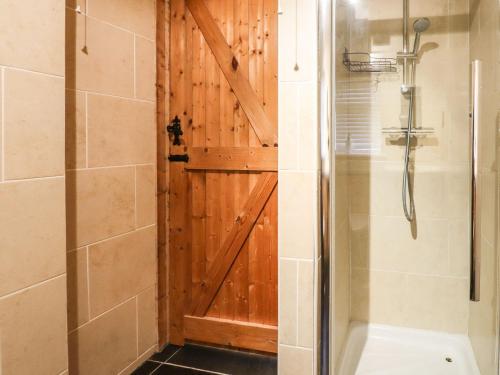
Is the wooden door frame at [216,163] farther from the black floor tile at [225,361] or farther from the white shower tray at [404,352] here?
the white shower tray at [404,352]

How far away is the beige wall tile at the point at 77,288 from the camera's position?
1.77 meters

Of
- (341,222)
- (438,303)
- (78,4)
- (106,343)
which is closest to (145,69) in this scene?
(78,4)

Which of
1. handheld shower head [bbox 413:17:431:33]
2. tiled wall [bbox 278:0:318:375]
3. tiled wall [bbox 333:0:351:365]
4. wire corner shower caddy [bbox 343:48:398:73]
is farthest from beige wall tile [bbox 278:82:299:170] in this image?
handheld shower head [bbox 413:17:431:33]

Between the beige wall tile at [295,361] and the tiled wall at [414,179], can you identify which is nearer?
the beige wall tile at [295,361]

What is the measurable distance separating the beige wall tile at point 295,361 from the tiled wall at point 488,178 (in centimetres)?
73

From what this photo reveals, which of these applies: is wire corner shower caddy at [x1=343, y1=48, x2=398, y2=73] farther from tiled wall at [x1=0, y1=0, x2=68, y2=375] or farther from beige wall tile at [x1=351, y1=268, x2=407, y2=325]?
tiled wall at [x1=0, y1=0, x2=68, y2=375]

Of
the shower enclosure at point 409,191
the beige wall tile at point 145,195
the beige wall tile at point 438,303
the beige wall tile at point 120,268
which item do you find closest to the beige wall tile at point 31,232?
the beige wall tile at point 120,268

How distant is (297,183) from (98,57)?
1.14 m

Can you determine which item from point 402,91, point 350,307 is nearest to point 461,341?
point 350,307

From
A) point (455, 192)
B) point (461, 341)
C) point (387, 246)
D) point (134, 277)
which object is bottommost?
point (461, 341)

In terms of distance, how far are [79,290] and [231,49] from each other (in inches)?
60.6

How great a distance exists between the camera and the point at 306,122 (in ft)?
5.11

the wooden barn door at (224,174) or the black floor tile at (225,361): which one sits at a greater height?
the wooden barn door at (224,174)

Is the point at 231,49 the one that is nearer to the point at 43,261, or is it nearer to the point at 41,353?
the point at 43,261
